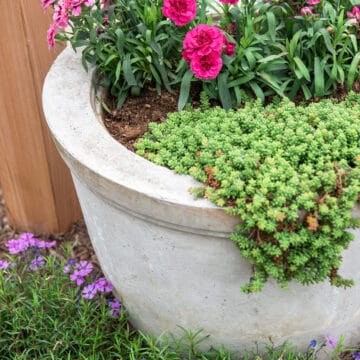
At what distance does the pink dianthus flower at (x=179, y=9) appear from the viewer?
6.55 feet

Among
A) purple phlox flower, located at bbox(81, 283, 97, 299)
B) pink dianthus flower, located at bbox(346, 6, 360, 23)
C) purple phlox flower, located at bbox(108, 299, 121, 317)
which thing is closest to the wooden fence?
purple phlox flower, located at bbox(81, 283, 97, 299)

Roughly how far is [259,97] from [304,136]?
36cm

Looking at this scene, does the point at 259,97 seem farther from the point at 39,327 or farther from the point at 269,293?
the point at 39,327

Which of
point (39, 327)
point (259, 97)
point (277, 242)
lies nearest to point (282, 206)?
point (277, 242)

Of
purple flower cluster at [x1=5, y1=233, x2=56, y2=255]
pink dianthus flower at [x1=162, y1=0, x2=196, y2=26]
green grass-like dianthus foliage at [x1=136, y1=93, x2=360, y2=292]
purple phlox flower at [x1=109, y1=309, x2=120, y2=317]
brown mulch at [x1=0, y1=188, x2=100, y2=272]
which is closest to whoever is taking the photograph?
green grass-like dianthus foliage at [x1=136, y1=93, x2=360, y2=292]

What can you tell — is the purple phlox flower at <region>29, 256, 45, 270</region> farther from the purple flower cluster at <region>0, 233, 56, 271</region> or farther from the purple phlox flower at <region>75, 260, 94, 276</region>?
the purple phlox flower at <region>75, 260, 94, 276</region>

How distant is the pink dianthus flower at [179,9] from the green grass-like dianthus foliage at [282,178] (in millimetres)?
374

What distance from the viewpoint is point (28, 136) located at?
9.14 ft

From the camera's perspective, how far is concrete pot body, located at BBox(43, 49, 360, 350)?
1.78 meters

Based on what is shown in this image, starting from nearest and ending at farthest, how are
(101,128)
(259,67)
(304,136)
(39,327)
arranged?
(304,136), (101,128), (259,67), (39,327)

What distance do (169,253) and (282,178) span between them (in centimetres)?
44

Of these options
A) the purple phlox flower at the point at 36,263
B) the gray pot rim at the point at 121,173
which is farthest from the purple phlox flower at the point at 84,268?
the gray pot rim at the point at 121,173

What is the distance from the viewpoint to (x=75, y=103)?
2156 millimetres

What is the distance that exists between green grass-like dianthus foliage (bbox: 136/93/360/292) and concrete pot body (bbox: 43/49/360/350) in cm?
8
